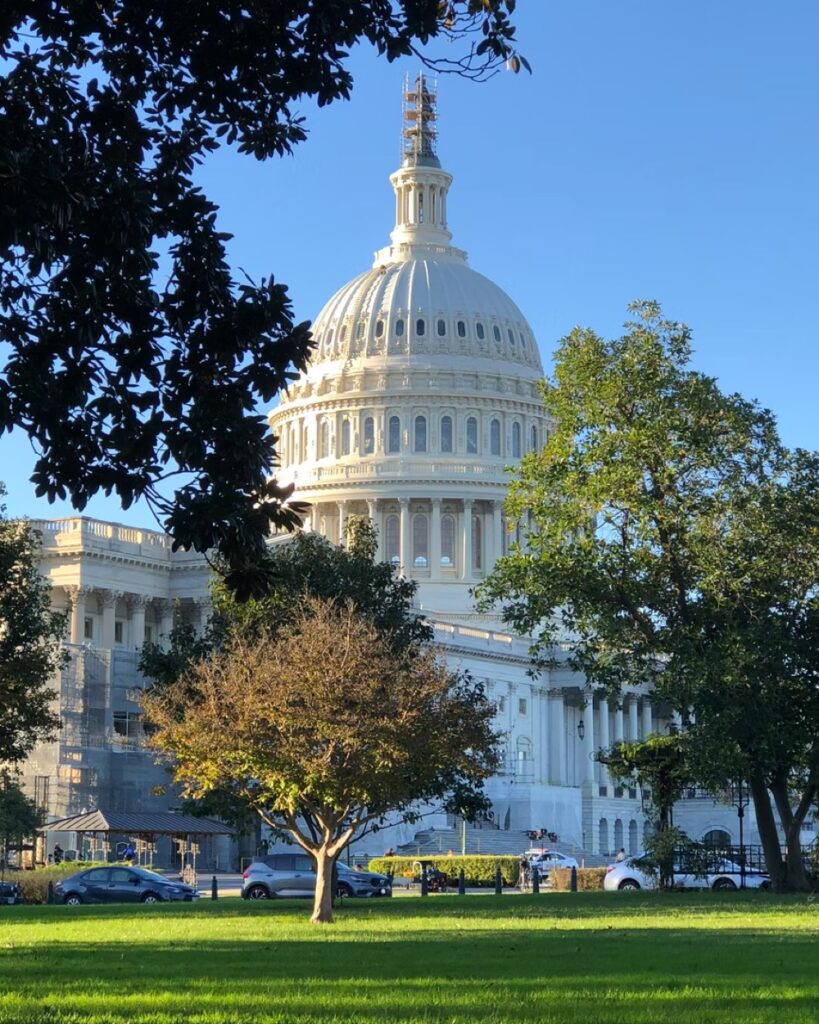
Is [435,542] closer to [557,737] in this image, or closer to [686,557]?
[557,737]

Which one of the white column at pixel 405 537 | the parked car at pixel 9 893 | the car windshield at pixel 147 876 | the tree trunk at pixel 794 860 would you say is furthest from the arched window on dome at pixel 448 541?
the tree trunk at pixel 794 860

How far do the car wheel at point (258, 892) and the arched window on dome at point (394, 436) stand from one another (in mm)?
109493

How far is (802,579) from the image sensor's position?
51.1 metres

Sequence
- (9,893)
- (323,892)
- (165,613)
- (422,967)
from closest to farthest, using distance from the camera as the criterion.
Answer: (422,967) → (323,892) → (9,893) → (165,613)

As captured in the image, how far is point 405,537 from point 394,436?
11023 millimetres

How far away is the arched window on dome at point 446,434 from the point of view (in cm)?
17125

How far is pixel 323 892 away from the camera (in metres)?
41.9

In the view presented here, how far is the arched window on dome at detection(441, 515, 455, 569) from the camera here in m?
166

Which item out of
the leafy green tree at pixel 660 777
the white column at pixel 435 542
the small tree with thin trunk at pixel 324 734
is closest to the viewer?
the small tree with thin trunk at pixel 324 734

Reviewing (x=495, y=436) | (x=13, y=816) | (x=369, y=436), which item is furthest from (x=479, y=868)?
(x=495, y=436)

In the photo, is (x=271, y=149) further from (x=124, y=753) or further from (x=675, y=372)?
(x=124, y=753)

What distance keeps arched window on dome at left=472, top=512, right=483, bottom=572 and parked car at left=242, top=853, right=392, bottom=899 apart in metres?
102

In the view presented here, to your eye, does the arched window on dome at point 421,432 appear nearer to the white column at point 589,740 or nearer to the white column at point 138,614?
the white column at point 589,740

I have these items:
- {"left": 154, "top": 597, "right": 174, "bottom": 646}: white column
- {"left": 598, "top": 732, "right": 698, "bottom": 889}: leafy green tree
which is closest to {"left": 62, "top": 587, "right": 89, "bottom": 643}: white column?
Result: {"left": 154, "top": 597, "right": 174, "bottom": 646}: white column
